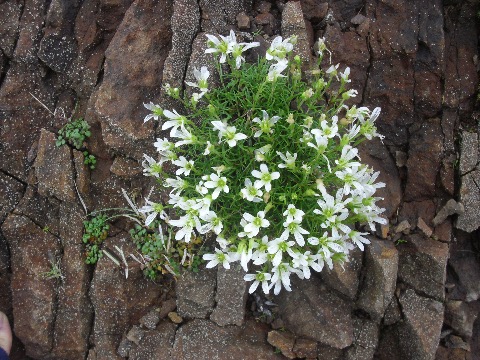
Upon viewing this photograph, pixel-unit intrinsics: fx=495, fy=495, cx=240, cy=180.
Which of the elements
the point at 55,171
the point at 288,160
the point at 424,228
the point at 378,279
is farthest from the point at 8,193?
the point at 424,228

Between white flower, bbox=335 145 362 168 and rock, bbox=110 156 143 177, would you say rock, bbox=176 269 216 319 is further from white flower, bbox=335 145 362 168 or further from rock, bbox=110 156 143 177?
white flower, bbox=335 145 362 168

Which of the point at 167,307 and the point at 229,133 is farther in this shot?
the point at 167,307

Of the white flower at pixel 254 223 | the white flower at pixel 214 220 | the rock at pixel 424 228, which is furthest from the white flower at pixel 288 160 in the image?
the rock at pixel 424 228

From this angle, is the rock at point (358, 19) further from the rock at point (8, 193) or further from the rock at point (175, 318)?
the rock at point (8, 193)

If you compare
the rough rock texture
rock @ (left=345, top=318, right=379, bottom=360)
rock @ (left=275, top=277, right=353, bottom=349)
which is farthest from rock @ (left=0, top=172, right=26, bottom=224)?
rock @ (left=345, top=318, right=379, bottom=360)

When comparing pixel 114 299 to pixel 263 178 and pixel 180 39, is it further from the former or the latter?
pixel 180 39

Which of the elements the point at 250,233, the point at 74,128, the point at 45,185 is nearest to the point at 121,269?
the point at 45,185
